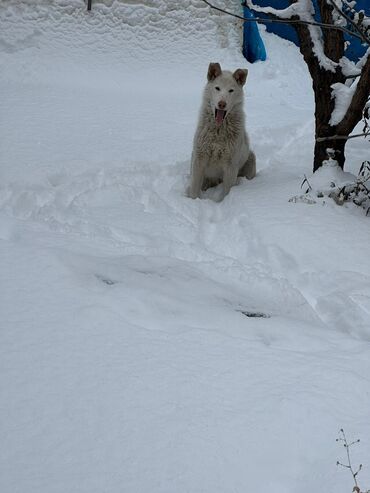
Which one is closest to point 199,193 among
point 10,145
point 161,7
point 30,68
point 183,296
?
point 10,145

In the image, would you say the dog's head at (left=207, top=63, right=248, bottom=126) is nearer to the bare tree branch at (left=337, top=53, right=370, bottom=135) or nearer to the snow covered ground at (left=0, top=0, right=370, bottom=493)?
the snow covered ground at (left=0, top=0, right=370, bottom=493)

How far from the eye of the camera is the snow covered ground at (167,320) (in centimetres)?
187

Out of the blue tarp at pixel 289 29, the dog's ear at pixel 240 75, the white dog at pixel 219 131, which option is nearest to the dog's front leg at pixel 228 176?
the white dog at pixel 219 131

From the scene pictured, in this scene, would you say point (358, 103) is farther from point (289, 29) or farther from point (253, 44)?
point (289, 29)

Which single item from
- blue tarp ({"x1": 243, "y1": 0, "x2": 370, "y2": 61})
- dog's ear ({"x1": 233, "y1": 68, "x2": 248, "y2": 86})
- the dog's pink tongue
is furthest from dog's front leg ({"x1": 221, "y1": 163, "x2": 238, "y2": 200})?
blue tarp ({"x1": 243, "y1": 0, "x2": 370, "y2": 61})

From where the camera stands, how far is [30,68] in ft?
31.1

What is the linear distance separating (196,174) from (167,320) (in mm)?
2710

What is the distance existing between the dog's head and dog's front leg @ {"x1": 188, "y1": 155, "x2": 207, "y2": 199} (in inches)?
14.0

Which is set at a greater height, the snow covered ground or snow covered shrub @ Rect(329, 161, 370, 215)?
snow covered shrub @ Rect(329, 161, 370, 215)

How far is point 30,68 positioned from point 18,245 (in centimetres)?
698

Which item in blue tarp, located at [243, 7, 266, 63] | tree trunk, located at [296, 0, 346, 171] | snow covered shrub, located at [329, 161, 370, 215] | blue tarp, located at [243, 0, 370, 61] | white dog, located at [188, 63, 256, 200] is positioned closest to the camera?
snow covered shrub, located at [329, 161, 370, 215]

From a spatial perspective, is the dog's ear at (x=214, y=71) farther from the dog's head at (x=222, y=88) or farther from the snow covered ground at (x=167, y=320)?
the snow covered ground at (x=167, y=320)

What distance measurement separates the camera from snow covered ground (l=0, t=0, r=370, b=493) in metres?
1.87

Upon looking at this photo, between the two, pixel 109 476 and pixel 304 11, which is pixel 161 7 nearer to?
pixel 304 11
